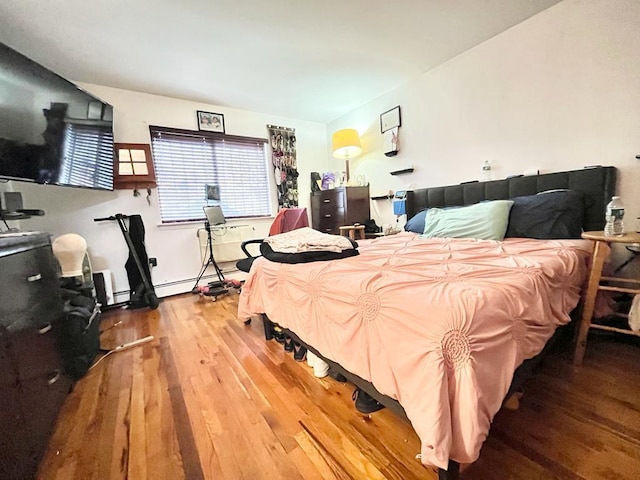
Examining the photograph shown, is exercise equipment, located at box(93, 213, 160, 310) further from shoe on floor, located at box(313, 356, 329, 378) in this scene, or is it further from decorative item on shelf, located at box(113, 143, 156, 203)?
shoe on floor, located at box(313, 356, 329, 378)

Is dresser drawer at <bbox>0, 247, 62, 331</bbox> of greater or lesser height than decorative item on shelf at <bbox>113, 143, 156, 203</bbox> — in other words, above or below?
below

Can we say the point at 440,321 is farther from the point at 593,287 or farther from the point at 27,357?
the point at 27,357

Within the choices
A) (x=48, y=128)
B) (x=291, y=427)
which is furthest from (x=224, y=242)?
(x=291, y=427)

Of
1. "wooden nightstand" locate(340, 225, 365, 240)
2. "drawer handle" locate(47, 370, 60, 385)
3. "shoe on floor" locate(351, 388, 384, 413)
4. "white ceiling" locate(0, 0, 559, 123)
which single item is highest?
"white ceiling" locate(0, 0, 559, 123)

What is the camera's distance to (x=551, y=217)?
2.02 metres

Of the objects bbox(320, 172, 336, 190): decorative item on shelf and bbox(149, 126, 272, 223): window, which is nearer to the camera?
bbox(149, 126, 272, 223): window

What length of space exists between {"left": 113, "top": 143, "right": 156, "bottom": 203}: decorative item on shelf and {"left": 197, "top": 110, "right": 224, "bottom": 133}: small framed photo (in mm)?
773

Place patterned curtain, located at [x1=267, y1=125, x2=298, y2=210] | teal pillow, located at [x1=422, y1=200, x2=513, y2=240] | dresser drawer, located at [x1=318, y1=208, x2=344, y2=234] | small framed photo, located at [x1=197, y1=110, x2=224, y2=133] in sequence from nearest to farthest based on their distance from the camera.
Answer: teal pillow, located at [x1=422, y1=200, x2=513, y2=240] < small framed photo, located at [x1=197, y1=110, x2=224, y2=133] < dresser drawer, located at [x1=318, y1=208, x2=344, y2=234] < patterned curtain, located at [x1=267, y1=125, x2=298, y2=210]

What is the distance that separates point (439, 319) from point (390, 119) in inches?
134

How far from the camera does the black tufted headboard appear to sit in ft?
6.50

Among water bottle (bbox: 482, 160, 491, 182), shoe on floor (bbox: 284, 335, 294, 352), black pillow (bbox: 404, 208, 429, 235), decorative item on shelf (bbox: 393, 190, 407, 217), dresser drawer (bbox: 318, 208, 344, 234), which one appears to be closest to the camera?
shoe on floor (bbox: 284, 335, 294, 352)

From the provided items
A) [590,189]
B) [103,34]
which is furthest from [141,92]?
[590,189]

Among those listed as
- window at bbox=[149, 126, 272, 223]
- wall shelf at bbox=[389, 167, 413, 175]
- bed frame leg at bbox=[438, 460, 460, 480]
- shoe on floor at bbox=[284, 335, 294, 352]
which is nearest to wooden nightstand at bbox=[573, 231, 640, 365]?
bed frame leg at bbox=[438, 460, 460, 480]

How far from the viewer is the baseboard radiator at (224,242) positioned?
3695 mm
